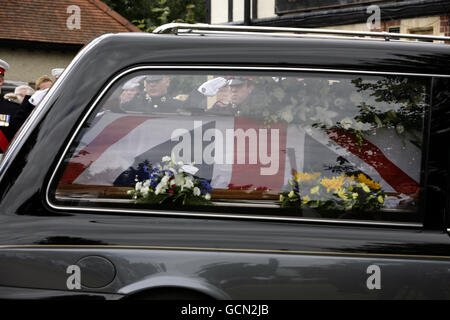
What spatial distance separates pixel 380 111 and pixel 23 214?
5.28ft

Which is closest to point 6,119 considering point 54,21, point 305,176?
point 305,176

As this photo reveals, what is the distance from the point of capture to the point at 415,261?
2926 mm

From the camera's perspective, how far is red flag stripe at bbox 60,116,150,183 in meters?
3.01

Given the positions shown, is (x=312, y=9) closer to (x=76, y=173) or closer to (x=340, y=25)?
(x=340, y=25)

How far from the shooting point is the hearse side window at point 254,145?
3.02 meters

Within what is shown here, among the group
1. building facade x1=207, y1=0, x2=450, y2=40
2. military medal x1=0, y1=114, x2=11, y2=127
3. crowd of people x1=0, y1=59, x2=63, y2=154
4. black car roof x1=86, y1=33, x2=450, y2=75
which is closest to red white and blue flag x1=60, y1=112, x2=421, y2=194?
black car roof x1=86, y1=33, x2=450, y2=75

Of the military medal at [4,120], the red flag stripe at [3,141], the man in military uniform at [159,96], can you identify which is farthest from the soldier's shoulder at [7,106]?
the man in military uniform at [159,96]

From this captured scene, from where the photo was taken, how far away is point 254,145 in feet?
10.1

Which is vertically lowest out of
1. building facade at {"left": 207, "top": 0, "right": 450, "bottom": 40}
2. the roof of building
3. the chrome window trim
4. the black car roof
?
the chrome window trim

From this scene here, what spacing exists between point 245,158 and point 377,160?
59cm

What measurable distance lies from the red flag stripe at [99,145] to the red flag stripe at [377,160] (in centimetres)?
88

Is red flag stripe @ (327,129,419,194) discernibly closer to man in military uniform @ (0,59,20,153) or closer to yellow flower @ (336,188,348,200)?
yellow flower @ (336,188,348,200)

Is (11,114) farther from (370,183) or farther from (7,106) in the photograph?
(370,183)
